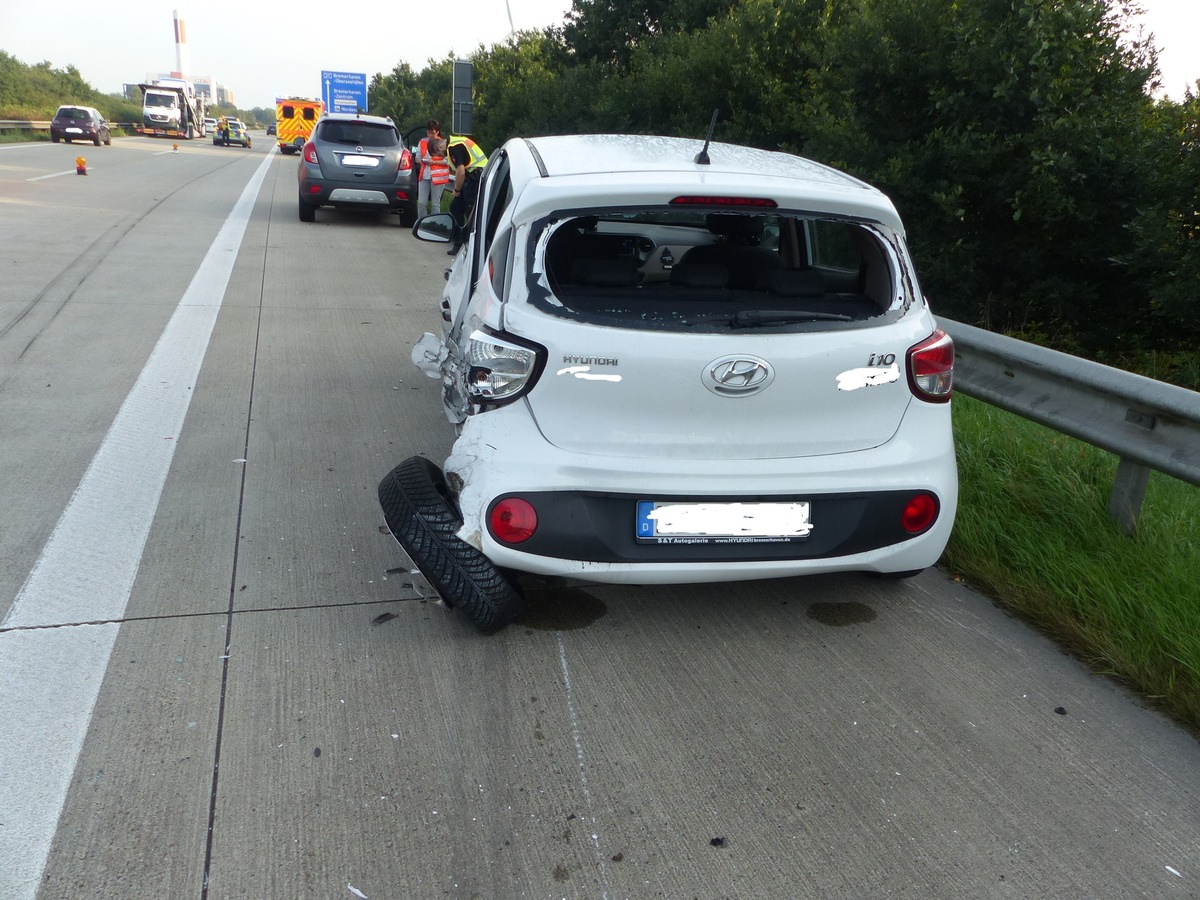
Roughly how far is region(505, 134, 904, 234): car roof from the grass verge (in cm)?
151

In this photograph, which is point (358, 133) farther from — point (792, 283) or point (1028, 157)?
point (792, 283)

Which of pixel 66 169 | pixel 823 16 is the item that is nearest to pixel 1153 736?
pixel 823 16

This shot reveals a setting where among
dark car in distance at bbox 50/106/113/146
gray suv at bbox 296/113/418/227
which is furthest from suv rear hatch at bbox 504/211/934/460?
dark car in distance at bbox 50/106/113/146

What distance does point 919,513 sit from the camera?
11.2 feet

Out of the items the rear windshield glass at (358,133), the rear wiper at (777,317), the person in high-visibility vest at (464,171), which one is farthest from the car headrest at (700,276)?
the rear windshield glass at (358,133)

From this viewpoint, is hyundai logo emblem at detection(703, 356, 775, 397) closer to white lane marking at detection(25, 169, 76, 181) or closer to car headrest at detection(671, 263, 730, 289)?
car headrest at detection(671, 263, 730, 289)

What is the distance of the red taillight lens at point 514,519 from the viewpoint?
3141 millimetres

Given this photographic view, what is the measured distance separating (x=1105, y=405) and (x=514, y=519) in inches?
96.7

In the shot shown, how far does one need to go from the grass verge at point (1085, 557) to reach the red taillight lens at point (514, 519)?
6.51 ft

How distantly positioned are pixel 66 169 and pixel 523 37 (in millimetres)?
12681

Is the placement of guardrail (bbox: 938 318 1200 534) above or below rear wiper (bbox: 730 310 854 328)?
below

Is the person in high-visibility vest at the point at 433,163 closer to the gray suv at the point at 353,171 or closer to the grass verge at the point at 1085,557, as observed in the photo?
the gray suv at the point at 353,171

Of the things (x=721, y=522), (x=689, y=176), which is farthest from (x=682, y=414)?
(x=689, y=176)

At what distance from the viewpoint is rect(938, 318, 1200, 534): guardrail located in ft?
12.0
